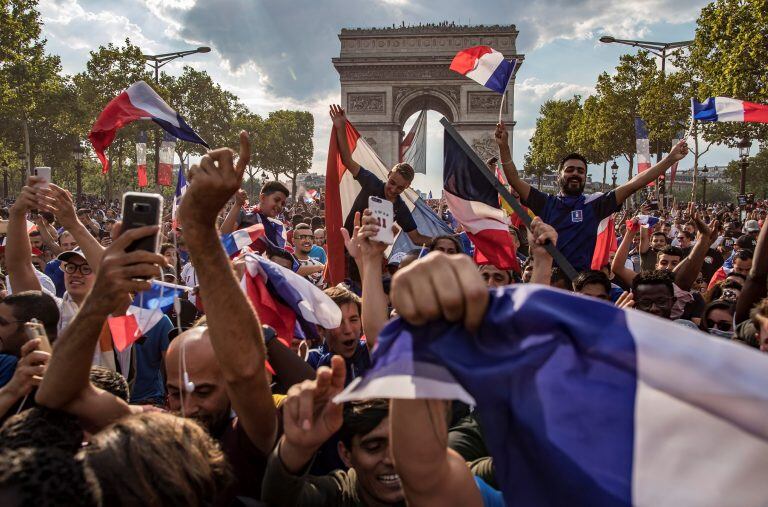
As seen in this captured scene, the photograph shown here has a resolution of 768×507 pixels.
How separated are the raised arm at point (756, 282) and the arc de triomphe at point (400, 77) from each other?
3929 cm

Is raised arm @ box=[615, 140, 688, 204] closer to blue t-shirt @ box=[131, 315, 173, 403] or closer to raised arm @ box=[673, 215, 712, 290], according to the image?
raised arm @ box=[673, 215, 712, 290]

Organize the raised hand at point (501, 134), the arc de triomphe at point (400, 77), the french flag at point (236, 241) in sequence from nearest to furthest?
the raised hand at point (501, 134), the french flag at point (236, 241), the arc de triomphe at point (400, 77)

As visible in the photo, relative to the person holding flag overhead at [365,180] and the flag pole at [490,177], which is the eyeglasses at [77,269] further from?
the flag pole at [490,177]

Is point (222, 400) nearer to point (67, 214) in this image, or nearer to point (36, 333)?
point (36, 333)

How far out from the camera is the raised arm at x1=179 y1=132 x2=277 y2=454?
1763 millimetres

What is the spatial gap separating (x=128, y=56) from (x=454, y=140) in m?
30.5

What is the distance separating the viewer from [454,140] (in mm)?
4520

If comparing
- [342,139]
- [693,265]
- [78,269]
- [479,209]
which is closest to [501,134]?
[479,209]

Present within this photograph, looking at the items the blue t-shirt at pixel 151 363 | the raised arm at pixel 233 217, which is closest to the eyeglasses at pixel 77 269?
the blue t-shirt at pixel 151 363

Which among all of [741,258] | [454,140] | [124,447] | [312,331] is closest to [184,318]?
[312,331]

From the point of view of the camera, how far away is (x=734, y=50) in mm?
17000

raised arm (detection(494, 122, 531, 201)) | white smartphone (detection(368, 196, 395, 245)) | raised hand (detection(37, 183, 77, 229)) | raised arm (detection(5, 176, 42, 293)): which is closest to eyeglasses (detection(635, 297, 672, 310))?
raised arm (detection(494, 122, 531, 201))

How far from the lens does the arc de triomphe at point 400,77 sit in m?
42.4

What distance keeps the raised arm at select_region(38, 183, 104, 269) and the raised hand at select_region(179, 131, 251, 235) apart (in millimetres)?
1345
